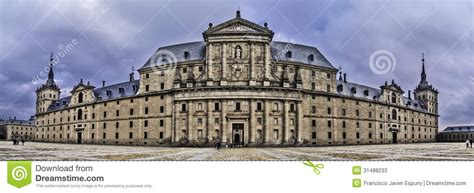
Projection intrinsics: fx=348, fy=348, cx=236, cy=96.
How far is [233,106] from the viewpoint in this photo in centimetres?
2470

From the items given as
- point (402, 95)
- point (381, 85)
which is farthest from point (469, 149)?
point (381, 85)

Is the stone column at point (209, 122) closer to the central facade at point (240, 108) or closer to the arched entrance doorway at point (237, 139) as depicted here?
the central facade at point (240, 108)

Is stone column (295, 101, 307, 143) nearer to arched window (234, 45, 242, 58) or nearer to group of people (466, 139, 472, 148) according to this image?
arched window (234, 45, 242, 58)

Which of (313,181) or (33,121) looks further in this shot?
(33,121)

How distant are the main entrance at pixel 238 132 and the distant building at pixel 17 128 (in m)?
16.9

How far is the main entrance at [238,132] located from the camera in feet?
82.7

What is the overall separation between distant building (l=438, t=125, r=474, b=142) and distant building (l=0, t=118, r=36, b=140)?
1054 cm

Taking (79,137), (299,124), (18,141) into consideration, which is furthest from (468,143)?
(299,124)

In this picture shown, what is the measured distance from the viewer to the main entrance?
2522 centimetres

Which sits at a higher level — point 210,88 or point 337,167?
point 210,88

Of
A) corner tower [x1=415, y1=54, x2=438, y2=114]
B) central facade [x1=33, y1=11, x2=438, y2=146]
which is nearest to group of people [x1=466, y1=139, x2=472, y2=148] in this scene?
central facade [x1=33, y1=11, x2=438, y2=146]

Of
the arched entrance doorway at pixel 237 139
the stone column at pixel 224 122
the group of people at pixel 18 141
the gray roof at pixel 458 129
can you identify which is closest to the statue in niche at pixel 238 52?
the stone column at pixel 224 122

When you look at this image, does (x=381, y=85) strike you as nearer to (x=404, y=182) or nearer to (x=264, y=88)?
(x=404, y=182)

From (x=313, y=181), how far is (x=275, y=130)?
19.0 m
